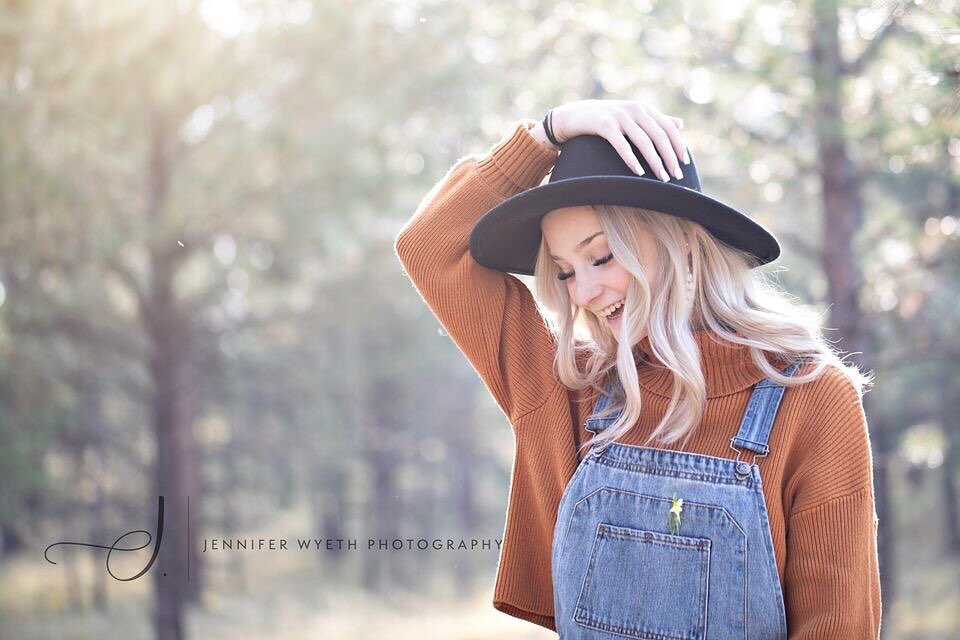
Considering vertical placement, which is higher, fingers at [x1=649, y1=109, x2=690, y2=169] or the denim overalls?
fingers at [x1=649, y1=109, x2=690, y2=169]

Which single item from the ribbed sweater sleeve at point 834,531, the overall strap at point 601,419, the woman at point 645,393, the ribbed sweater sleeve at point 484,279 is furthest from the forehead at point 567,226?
the ribbed sweater sleeve at point 834,531

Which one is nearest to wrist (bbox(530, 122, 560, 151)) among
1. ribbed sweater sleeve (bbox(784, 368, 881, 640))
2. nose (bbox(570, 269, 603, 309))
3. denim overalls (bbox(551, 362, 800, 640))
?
nose (bbox(570, 269, 603, 309))

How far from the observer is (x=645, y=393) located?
222cm

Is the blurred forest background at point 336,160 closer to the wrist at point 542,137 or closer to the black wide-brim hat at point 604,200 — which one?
the black wide-brim hat at point 604,200

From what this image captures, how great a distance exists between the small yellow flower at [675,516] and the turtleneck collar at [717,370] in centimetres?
25

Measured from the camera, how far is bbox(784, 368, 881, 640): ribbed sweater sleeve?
1.89 meters

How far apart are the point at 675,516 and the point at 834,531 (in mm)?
318

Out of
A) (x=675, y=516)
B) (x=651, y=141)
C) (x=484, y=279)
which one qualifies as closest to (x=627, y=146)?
(x=651, y=141)

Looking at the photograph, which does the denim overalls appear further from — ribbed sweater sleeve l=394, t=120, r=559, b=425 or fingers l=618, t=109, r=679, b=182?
fingers l=618, t=109, r=679, b=182

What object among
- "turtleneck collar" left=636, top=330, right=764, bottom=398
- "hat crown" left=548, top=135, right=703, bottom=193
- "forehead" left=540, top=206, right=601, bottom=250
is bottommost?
"turtleneck collar" left=636, top=330, right=764, bottom=398

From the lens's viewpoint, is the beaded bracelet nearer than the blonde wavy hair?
No

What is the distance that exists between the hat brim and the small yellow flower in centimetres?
64

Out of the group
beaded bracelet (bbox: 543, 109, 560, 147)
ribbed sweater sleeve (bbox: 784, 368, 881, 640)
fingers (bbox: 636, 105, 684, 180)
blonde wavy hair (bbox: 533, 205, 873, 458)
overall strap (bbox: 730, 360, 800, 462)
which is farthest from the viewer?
beaded bracelet (bbox: 543, 109, 560, 147)

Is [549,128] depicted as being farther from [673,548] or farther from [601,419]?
[673,548]
